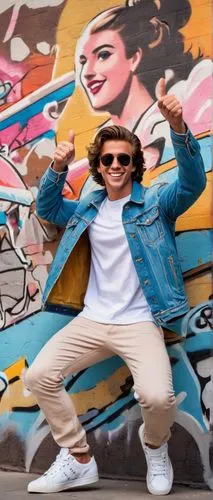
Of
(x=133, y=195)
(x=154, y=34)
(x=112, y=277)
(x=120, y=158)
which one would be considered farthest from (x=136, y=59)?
(x=112, y=277)

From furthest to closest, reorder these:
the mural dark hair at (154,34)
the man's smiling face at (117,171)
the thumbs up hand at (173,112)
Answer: the mural dark hair at (154,34) → the man's smiling face at (117,171) → the thumbs up hand at (173,112)

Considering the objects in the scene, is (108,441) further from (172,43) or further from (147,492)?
(172,43)

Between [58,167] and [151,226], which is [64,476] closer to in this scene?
[151,226]

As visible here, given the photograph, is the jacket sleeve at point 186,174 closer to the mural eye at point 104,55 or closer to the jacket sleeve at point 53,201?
the jacket sleeve at point 53,201

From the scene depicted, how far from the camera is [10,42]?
6387 millimetres

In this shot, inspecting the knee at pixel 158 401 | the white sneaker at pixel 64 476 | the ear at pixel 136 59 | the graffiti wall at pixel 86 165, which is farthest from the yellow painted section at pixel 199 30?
the white sneaker at pixel 64 476

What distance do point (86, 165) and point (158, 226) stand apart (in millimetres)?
999

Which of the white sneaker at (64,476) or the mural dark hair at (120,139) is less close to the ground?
the mural dark hair at (120,139)

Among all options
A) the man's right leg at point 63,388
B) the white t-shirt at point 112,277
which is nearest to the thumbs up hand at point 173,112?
the white t-shirt at point 112,277

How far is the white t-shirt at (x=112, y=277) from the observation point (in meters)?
5.05

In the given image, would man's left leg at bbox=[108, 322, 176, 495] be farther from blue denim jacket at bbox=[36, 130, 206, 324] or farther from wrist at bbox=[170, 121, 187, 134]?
wrist at bbox=[170, 121, 187, 134]

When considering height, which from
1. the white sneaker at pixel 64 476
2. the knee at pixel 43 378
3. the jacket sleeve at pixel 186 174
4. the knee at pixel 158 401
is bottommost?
the white sneaker at pixel 64 476

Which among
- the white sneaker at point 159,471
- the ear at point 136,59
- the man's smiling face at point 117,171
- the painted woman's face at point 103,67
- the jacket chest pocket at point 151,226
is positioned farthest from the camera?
the painted woman's face at point 103,67

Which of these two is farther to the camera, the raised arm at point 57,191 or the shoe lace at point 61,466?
the raised arm at point 57,191
